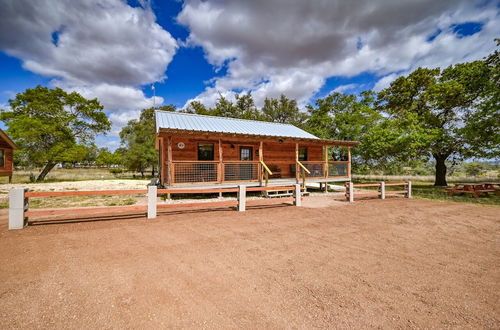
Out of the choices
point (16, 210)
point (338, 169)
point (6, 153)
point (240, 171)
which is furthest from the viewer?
point (6, 153)

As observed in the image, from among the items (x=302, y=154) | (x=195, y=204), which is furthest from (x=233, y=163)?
(x=302, y=154)

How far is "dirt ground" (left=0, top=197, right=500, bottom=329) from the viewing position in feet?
8.07

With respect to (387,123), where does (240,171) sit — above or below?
below

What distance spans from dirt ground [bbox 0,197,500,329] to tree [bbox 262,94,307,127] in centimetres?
3751

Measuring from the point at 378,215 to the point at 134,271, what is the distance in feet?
25.7

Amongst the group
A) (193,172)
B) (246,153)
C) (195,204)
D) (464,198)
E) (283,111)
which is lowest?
(464,198)

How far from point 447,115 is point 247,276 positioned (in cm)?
2460

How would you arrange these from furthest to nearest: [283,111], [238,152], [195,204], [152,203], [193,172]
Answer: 1. [283,111]
2. [238,152]
3. [193,172]
4. [195,204]
5. [152,203]

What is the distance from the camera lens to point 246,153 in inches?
584

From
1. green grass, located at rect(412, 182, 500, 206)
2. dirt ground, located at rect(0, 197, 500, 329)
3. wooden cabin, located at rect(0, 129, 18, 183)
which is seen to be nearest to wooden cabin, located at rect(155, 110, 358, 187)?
green grass, located at rect(412, 182, 500, 206)

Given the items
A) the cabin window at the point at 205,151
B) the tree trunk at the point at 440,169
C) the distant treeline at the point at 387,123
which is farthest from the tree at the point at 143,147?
the tree trunk at the point at 440,169

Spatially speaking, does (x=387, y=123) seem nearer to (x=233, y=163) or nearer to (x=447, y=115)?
(x=447, y=115)

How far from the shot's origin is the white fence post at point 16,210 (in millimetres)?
5578

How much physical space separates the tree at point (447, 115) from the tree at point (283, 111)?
69.2ft
